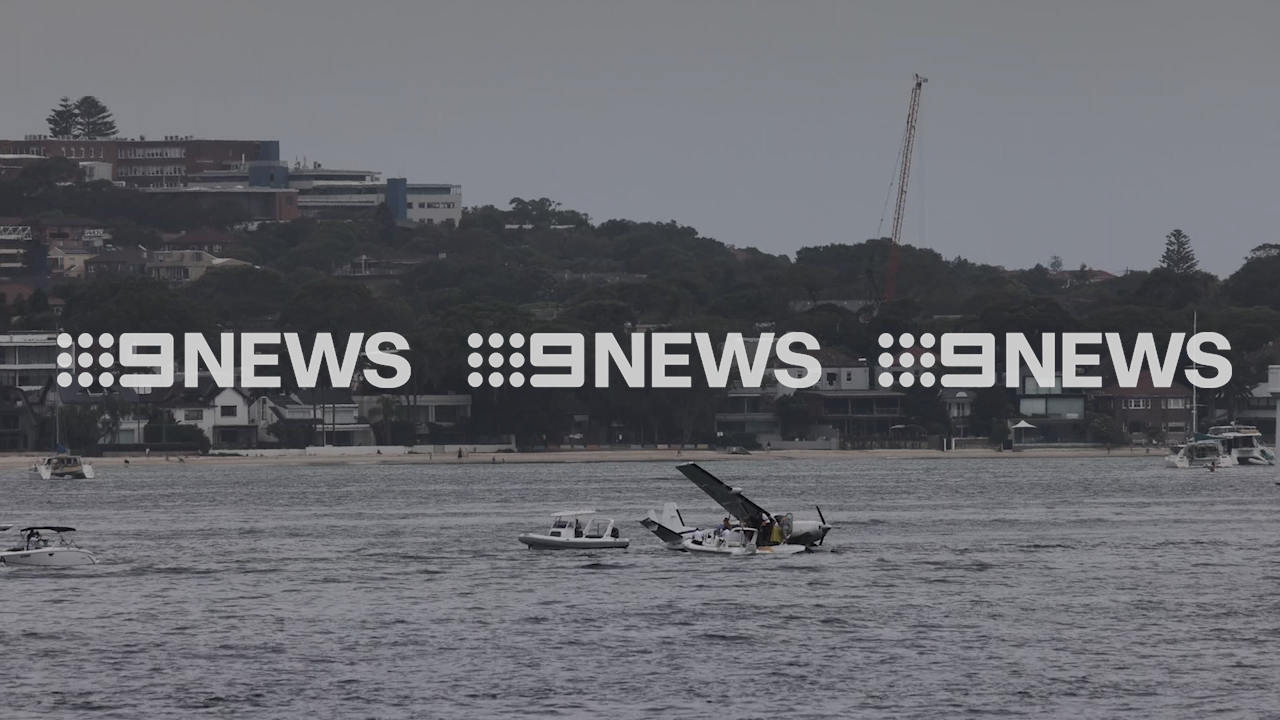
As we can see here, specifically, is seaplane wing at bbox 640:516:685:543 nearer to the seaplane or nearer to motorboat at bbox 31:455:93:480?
the seaplane

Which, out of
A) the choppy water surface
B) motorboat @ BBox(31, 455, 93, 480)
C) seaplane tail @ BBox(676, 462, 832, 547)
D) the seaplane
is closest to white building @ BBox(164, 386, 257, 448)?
motorboat @ BBox(31, 455, 93, 480)

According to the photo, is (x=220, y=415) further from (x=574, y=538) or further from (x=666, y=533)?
(x=666, y=533)

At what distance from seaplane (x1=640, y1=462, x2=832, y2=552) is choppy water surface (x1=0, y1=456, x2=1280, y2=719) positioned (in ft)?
3.22

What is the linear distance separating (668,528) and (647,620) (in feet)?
68.0

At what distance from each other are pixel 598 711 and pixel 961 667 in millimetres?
9744

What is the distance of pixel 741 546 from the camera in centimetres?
7519

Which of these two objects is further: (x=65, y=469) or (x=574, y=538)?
(x=65, y=469)

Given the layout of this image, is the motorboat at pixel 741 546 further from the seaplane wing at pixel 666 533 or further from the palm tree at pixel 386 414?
the palm tree at pixel 386 414

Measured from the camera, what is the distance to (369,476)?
163500 mm

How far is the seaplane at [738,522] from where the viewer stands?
73.2 m

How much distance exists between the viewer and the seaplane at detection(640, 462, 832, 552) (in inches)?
2881

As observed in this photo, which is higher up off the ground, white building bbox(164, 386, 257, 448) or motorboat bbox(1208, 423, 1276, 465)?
white building bbox(164, 386, 257, 448)

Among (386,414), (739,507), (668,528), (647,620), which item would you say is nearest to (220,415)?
(386,414)

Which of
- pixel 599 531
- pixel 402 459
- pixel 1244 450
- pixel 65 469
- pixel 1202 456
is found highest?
pixel 1244 450
